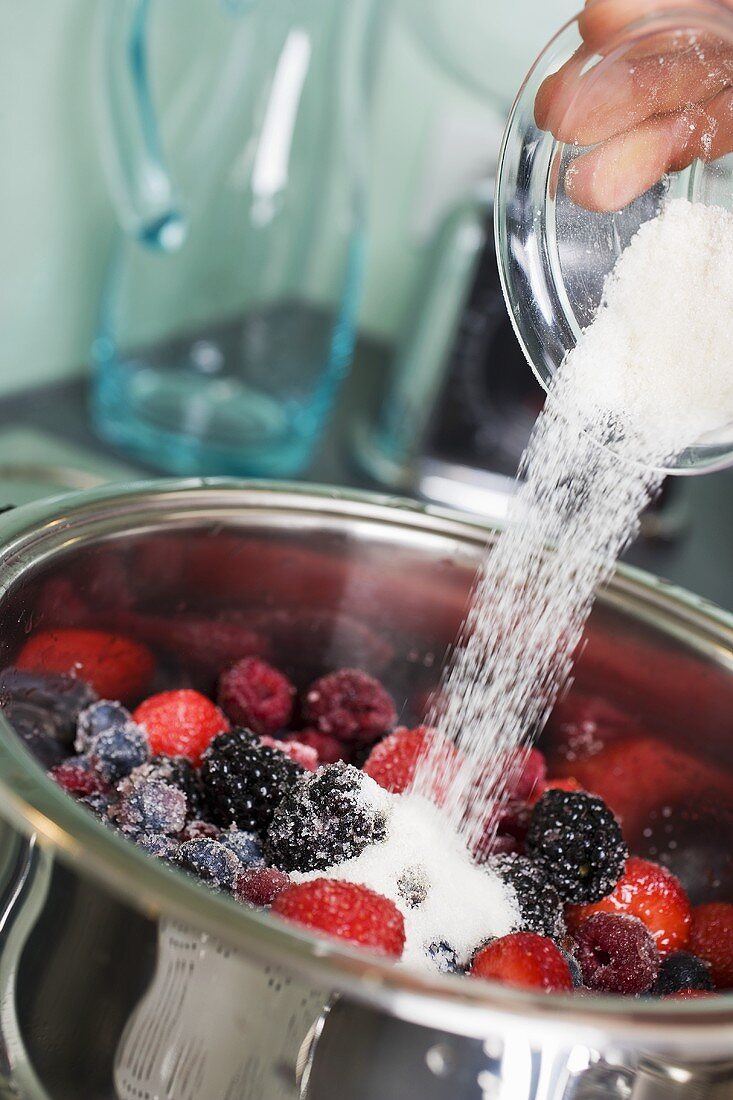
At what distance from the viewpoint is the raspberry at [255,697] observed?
69cm

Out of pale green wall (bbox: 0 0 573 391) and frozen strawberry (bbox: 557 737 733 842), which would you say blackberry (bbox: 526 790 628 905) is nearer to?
frozen strawberry (bbox: 557 737 733 842)

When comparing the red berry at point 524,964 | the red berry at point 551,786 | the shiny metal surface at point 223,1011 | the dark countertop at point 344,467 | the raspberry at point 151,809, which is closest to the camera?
the shiny metal surface at point 223,1011

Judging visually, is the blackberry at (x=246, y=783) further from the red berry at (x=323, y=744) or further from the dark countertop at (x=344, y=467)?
the dark countertop at (x=344, y=467)

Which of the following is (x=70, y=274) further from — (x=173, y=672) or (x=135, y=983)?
(x=135, y=983)

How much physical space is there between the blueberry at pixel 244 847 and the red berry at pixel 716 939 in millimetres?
239

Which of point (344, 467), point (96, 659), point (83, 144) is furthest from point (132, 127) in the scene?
point (96, 659)

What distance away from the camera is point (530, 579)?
668mm

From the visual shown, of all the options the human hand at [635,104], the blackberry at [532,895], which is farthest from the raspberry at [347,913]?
the human hand at [635,104]

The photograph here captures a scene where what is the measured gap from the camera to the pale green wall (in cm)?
104

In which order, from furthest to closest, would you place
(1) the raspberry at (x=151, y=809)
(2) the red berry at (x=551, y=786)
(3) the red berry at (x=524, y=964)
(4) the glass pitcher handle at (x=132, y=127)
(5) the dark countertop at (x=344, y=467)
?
(5) the dark countertop at (x=344, y=467) → (4) the glass pitcher handle at (x=132, y=127) → (2) the red berry at (x=551, y=786) → (1) the raspberry at (x=151, y=809) → (3) the red berry at (x=524, y=964)

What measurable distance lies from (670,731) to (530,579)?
0.13m

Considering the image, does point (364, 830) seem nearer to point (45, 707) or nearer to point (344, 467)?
point (45, 707)

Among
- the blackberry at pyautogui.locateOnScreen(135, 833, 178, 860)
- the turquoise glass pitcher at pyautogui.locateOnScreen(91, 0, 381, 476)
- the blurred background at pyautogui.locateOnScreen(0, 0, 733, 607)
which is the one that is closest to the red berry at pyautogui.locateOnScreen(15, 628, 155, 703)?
the blackberry at pyautogui.locateOnScreen(135, 833, 178, 860)

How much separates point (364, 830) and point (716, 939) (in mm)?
206
